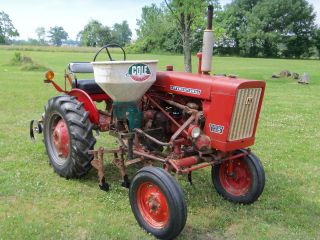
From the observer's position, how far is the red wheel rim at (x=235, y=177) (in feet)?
15.5

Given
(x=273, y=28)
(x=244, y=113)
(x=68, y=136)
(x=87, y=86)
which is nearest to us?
(x=244, y=113)

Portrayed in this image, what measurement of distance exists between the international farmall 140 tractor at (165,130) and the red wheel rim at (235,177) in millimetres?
12

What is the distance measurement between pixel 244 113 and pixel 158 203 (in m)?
1.24

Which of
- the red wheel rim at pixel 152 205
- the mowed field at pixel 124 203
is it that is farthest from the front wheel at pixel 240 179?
the red wheel rim at pixel 152 205

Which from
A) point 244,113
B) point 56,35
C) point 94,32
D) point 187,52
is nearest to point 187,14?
point 187,52

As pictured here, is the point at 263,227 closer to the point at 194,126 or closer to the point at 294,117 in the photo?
the point at 194,126

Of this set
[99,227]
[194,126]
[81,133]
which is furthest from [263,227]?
[81,133]

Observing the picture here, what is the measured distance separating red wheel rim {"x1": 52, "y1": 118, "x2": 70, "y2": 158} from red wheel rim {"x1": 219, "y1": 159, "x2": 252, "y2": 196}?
6.30 ft

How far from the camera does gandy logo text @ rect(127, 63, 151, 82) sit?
4.21 m

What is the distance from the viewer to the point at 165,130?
16.0ft

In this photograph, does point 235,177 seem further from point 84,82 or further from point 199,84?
point 84,82

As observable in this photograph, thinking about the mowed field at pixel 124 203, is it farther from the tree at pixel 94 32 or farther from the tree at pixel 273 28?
the tree at pixel 94 32

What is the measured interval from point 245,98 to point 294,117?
6414 mm

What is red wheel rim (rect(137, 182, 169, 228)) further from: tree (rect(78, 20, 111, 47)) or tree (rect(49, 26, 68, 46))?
tree (rect(49, 26, 68, 46))
